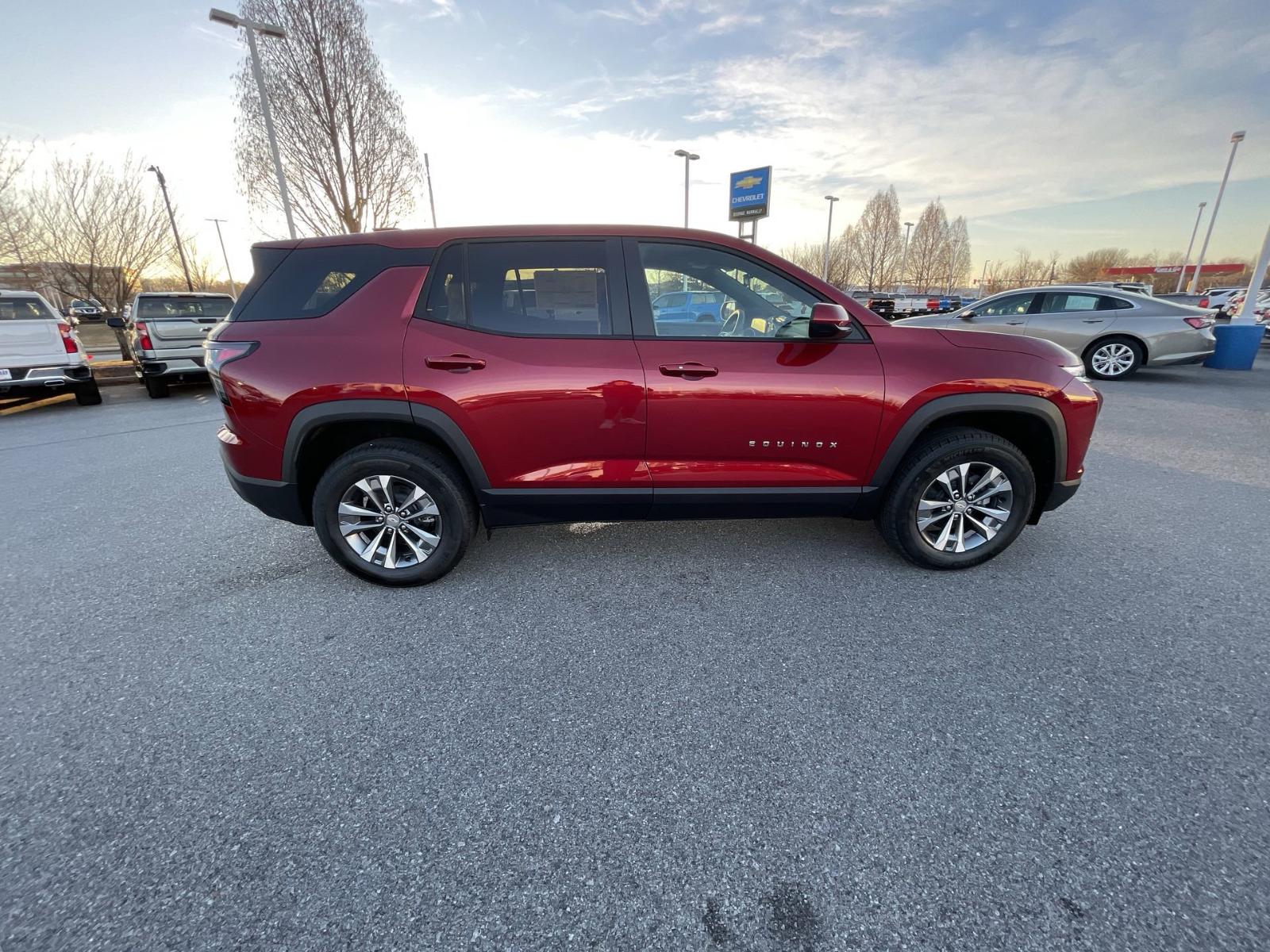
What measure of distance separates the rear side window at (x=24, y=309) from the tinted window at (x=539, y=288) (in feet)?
28.7

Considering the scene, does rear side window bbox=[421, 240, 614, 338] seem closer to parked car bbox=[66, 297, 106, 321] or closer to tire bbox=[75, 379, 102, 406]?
tire bbox=[75, 379, 102, 406]

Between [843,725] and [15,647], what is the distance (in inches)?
145

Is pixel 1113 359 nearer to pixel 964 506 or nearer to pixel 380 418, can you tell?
pixel 964 506

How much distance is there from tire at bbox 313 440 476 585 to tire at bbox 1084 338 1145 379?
11065 mm

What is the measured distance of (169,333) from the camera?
862 centimetres

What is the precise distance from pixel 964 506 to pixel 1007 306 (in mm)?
8958

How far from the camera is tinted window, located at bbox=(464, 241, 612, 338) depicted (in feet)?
9.06

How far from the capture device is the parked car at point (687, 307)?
284cm

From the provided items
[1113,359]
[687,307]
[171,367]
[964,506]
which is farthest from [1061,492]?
[171,367]

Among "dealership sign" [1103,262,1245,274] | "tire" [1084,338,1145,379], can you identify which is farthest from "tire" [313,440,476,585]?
"dealership sign" [1103,262,1245,274]

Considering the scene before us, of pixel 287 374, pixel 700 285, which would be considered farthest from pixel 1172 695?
pixel 287 374

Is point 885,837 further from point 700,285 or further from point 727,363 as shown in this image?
point 700,285

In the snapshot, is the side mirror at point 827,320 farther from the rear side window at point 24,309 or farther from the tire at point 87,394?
the tire at point 87,394

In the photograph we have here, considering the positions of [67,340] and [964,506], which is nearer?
[964,506]
